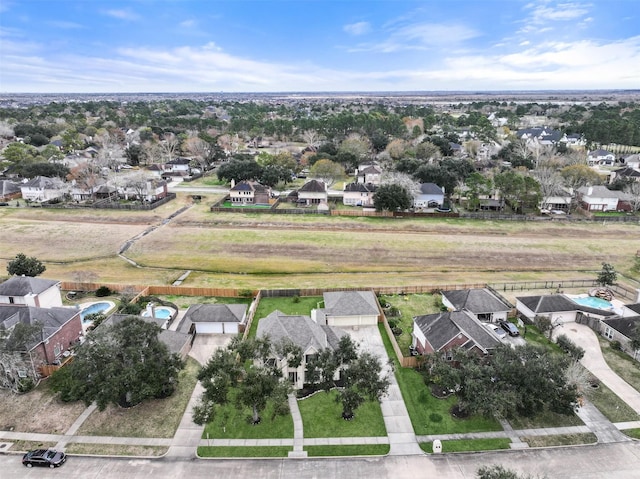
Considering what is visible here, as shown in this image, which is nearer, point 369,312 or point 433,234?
point 369,312

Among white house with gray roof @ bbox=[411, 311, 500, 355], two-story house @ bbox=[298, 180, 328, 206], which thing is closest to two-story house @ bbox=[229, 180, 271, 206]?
two-story house @ bbox=[298, 180, 328, 206]

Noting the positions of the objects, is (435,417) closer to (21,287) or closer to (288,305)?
(288,305)

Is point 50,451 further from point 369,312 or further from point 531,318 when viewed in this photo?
point 531,318

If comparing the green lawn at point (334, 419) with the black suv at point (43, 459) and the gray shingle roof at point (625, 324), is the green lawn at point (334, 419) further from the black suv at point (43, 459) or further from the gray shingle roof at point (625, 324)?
the gray shingle roof at point (625, 324)

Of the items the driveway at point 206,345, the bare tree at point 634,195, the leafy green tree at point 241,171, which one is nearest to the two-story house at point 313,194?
the leafy green tree at point 241,171

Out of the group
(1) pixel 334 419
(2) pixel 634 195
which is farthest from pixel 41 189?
(2) pixel 634 195

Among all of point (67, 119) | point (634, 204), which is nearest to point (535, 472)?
point (634, 204)
